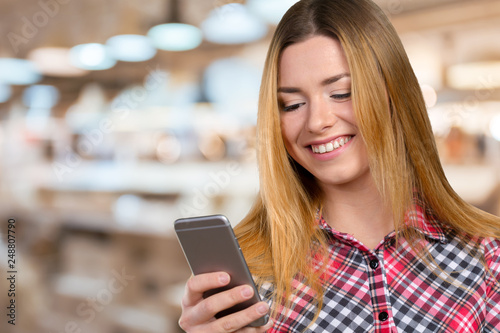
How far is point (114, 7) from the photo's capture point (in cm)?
356

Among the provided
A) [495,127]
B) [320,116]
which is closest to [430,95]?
[495,127]

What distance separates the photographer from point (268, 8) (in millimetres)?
3377

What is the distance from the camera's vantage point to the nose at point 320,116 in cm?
91

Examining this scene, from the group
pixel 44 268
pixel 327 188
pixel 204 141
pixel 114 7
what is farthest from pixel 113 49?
pixel 327 188

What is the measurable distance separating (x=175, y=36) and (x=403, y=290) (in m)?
2.72

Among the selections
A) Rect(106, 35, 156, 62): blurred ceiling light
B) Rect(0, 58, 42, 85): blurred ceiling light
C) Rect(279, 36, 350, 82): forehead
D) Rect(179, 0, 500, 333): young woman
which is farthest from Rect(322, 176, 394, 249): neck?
Rect(0, 58, 42, 85): blurred ceiling light

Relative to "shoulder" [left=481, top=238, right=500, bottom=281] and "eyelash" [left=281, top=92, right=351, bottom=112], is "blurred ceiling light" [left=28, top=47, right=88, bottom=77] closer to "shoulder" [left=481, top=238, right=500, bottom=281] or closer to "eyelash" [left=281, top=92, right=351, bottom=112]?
"eyelash" [left=281, top=92, right=351, bottom=112]

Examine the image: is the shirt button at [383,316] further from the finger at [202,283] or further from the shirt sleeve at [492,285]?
the finger at [202,283]

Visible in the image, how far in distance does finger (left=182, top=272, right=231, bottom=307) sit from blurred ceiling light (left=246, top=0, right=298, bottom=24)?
2715 mm

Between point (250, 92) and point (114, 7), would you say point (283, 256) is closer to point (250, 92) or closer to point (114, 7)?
point (250, 92)

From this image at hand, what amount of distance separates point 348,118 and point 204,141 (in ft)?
8.65

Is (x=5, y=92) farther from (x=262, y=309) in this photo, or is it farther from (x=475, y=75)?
(x=262, y=309)

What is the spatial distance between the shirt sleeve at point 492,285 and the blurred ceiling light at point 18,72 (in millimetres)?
3643

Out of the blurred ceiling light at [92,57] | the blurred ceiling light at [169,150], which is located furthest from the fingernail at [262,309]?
the blurred ceiling light at [92,57]
